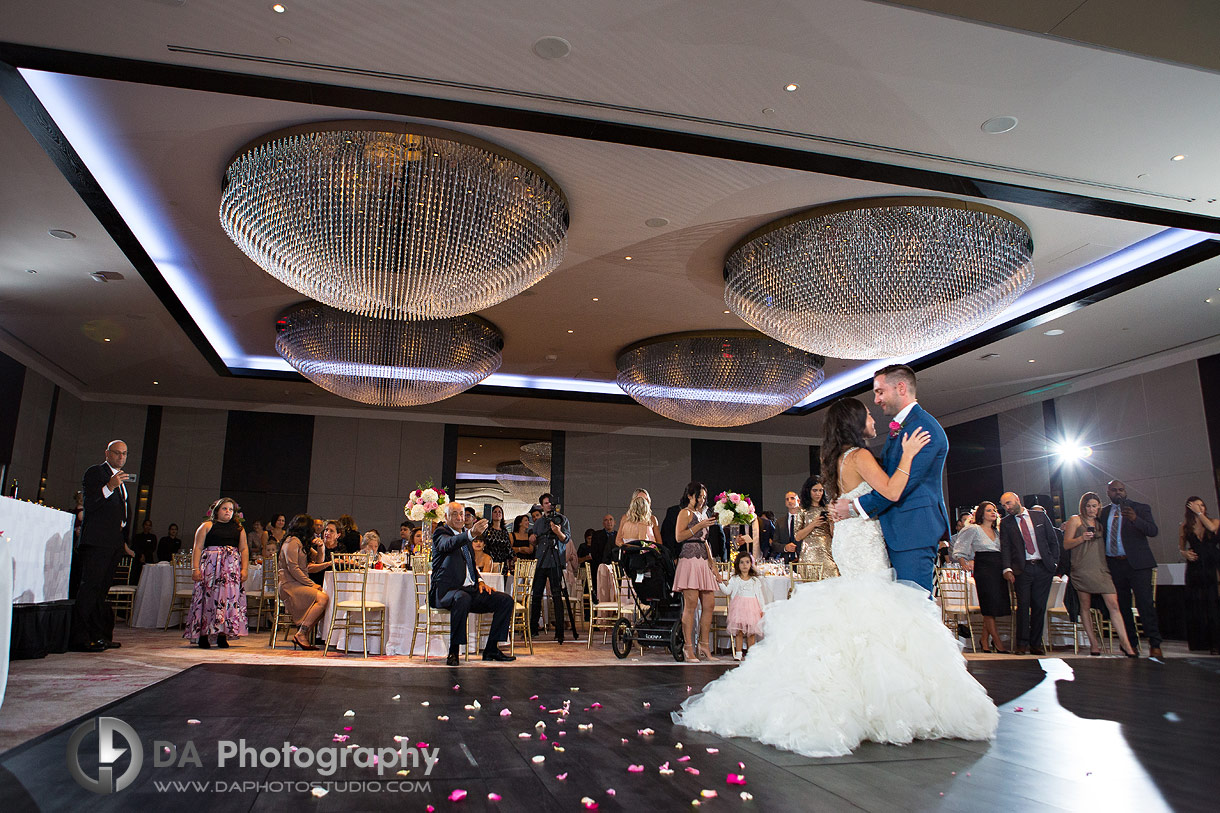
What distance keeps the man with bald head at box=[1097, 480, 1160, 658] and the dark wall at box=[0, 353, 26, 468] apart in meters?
13.5

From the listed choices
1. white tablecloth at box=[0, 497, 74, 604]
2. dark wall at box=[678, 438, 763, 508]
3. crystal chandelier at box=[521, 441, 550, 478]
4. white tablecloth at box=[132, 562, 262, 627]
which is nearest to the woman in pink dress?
white tablecloth at box=[0, 497, 74, 604]

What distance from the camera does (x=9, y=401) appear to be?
10.5 m

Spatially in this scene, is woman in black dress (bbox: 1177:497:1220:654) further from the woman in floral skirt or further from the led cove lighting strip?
the woman in floral skirt

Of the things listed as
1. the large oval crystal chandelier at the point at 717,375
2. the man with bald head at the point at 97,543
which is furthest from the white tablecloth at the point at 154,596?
the large oval crystal chandelier at the point at 717,375

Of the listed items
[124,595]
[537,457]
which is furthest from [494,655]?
[537,457]

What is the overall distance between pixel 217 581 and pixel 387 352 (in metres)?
3.12

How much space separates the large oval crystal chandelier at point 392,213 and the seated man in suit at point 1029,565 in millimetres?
5851

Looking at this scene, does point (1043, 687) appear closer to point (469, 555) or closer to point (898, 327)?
point (898, 327)

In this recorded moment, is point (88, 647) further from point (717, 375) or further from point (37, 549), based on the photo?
point (717, 375)

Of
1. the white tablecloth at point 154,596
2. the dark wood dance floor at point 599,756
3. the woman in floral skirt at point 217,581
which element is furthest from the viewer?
the white tablecloth at point 154,596

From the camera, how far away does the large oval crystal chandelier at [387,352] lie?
8.94 metres

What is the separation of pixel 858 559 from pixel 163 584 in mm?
9473

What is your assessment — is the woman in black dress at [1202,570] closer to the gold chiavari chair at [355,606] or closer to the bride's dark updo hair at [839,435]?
the bride's dark updo hair at [839,435]

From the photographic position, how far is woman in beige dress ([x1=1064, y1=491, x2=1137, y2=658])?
7945 mm
